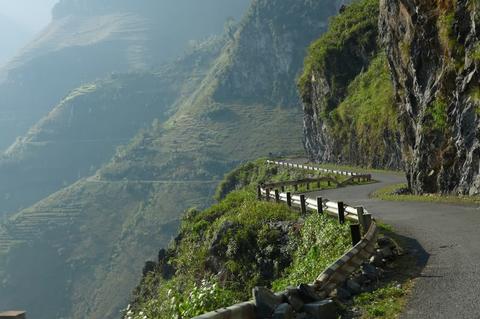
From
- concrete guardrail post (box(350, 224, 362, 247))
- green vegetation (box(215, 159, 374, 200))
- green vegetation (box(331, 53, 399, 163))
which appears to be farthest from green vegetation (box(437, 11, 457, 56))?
green vegetation (box(331, 53, 399, 163))

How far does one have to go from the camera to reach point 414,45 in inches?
1102

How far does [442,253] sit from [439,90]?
49.5ft

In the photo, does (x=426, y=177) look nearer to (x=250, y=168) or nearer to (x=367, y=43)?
(x=367, y=43)

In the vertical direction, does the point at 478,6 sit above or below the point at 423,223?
above

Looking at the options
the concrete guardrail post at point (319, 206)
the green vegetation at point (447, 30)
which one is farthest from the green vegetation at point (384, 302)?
the green vegetation at point (447, 30)

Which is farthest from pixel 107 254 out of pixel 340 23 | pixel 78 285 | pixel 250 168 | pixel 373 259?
pixel 373 259

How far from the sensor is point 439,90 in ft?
82.4

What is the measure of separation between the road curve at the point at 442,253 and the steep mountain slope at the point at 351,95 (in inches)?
1036

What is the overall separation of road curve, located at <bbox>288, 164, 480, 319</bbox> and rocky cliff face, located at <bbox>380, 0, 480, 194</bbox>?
9.25ft

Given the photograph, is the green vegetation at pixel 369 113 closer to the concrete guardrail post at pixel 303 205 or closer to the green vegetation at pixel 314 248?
the concrete guardrail post at pixel 303 205

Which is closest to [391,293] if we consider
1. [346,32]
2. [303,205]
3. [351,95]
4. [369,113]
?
[303,205]

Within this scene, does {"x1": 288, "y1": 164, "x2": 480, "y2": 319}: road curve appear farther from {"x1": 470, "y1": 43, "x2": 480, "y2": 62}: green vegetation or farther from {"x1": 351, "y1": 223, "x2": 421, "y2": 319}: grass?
{"x1": 470, "y1": 43, "x2": 480, "y2": 62}: green vegetation

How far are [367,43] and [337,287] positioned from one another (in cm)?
5998

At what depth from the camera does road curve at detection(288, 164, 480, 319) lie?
817 cm
